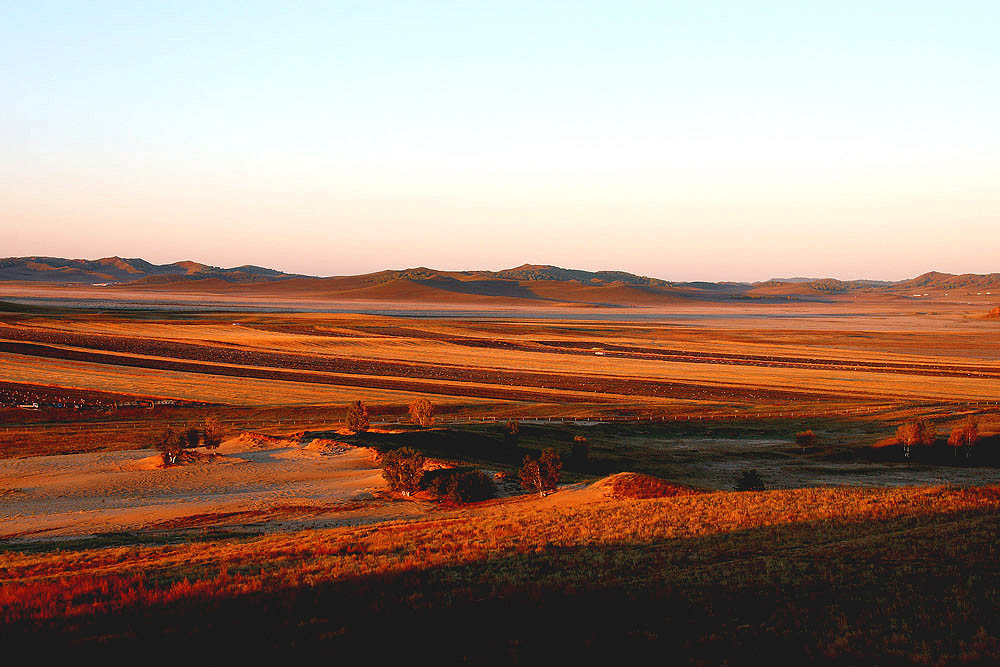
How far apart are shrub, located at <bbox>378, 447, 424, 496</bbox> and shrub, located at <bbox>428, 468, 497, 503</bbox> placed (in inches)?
22.0

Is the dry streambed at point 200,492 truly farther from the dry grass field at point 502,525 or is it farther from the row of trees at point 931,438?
the row of trees at point 931,438

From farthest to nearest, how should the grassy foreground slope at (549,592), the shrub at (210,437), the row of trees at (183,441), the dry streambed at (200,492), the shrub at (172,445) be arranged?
the shrub at (210,437) → the row of trees at (183,441) → the shrub at (172,445) → the dry streambed at (200,492) → the grassy foreground slope at (549,592)

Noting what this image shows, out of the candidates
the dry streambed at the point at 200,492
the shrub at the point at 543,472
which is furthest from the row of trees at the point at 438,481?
the shrub at the point at 543,472

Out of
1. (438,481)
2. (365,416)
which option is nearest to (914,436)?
(438,481)

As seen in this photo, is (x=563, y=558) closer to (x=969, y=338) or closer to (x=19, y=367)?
(x=19, y=367)

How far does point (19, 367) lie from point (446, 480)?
49.1 m

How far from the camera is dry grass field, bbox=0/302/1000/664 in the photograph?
28.1 ft

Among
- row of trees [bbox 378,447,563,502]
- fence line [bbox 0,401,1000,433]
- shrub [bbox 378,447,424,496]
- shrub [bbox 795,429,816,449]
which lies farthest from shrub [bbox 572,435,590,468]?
shrub [bbox 795,429,816,449]

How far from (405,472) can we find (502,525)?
7107 mm

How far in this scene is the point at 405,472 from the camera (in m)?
22.8

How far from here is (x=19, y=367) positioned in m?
57.0

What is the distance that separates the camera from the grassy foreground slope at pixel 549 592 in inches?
320

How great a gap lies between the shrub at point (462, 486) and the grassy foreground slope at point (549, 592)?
19.3 ft

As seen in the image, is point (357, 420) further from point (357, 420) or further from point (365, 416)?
point (365, 416)
